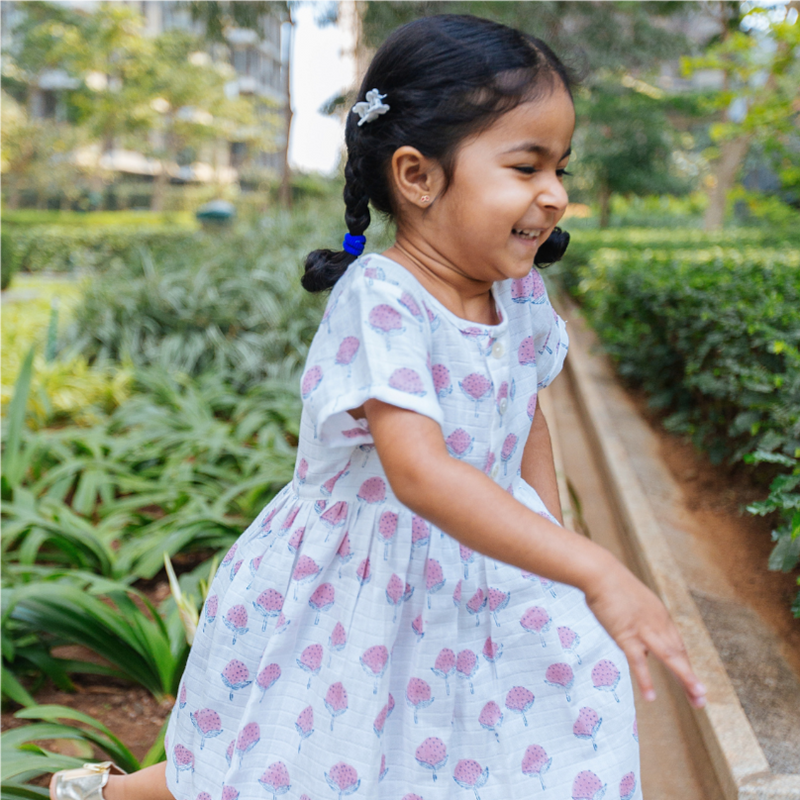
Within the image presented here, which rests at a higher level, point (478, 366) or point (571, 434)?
point (478, 366)

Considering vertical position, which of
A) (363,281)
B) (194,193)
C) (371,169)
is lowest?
(194,193)

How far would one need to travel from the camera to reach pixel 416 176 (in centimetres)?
122

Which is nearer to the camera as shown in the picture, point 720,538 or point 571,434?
point 720,538

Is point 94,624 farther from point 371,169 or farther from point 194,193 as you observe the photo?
point 194,193

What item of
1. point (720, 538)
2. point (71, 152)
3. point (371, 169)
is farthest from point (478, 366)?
point (71, 152)

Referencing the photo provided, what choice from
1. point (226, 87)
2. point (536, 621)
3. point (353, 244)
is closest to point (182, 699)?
point (536, 621)

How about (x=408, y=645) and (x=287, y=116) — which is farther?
(x=287, y=116)

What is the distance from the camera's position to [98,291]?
620 cm

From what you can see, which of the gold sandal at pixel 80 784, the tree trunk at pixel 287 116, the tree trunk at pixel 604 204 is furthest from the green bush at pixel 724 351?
the tree trunk at pixel 604 204

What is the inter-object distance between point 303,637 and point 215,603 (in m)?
0.23

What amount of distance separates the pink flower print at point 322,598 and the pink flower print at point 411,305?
0.47 meters

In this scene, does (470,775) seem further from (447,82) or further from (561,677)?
(447,82)

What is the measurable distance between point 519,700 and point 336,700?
30cm

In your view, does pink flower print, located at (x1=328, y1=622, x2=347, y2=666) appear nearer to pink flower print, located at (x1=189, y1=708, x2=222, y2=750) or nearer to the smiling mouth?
pink flower print, located at (x1=189, y1=708, x2=222, y2=750)
